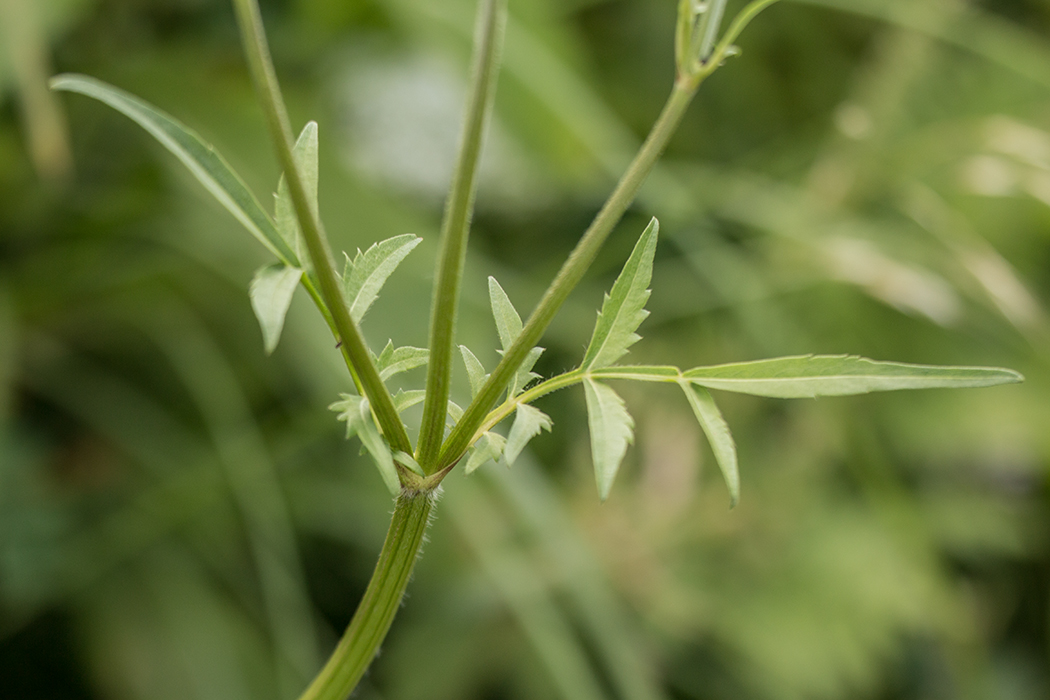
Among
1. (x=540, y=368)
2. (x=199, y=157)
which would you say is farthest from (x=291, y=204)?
(x=540, y=368)

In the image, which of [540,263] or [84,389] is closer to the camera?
[84,389]

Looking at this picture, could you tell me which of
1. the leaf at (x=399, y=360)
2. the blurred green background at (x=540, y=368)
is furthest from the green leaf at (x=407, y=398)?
the blurred green background at (x=540, y=368)

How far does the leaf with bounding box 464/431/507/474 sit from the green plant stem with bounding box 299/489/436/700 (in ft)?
0.04

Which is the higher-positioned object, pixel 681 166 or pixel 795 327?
pixel 681 166

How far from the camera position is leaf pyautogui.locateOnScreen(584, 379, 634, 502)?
0.14 meters

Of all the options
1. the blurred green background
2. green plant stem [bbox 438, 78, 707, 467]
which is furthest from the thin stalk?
the blurred green background

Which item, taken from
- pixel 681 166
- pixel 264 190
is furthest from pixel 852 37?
pixel 264 190

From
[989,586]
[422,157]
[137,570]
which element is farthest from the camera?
[989,586]

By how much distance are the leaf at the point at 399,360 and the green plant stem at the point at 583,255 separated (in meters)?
0.02

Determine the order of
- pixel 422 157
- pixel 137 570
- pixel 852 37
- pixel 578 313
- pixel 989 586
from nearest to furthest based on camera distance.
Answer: pixel 137 570
pixel 578 313
pixel 422 157
pixel 989 586
pixel 852 37

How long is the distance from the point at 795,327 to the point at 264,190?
58 centimetres

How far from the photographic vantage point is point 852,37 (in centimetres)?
106

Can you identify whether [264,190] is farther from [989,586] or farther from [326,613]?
[989,586]

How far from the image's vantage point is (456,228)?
0.44 feet
